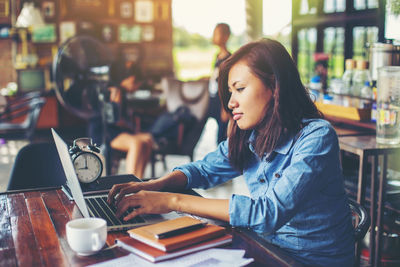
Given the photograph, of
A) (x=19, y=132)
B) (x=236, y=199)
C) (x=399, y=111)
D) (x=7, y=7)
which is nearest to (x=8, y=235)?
(x=236, y=199)

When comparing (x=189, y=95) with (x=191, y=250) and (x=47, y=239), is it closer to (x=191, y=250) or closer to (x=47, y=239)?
(x=47, y=239)

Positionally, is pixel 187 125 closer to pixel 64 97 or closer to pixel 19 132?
pixel 64 97

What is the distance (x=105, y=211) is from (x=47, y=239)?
225 mm

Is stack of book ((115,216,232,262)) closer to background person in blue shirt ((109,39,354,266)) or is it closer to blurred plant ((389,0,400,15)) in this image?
background person in blue shirt ((109,39,354,266))

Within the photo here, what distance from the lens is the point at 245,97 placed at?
1.40 metres

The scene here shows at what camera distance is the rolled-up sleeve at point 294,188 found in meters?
1.22

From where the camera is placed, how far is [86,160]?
1667 millimetres

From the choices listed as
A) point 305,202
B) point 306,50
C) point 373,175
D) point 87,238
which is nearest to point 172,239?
point 87,238

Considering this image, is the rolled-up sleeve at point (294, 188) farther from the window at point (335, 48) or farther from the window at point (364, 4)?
the window at point (335, 48)

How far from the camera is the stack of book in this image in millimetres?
1060

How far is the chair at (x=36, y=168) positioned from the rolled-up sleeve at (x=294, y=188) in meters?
1.21

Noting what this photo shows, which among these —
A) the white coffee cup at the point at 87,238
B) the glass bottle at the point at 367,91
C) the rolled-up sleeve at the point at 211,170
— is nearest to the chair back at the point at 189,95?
the glass bottle at the point at 367,91

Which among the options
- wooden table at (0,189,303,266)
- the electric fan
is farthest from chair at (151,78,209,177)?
wooden table at (0,189,303,266)

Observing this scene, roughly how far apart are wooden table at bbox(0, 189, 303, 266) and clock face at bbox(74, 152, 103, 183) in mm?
127
